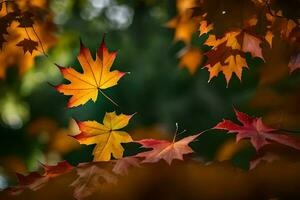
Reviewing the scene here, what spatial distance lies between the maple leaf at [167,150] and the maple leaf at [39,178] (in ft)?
0.56

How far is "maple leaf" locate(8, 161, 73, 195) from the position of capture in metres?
0.91

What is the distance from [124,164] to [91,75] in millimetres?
279

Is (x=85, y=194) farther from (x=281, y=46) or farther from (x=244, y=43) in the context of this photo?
(x=281, y=46)

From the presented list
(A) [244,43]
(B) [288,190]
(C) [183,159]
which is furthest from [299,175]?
(A) [244,43]

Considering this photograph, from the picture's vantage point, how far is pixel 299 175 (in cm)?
85

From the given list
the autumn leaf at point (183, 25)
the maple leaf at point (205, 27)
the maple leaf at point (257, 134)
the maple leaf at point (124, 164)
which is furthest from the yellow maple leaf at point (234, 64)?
the autumn leaf at point (183, 25)

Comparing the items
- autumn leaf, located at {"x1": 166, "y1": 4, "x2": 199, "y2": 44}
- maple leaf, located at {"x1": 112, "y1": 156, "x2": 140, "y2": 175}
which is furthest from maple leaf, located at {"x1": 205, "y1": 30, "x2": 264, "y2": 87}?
autumn leaf, located at {"x1": 166, "y1": 4, "x2": 199, "y2": 44}

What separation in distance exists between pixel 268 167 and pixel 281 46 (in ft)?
1.39

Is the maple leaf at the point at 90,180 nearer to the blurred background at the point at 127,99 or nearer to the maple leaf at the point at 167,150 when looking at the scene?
the maple leaf at the point at 167,150

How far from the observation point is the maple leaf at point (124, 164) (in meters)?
0.84

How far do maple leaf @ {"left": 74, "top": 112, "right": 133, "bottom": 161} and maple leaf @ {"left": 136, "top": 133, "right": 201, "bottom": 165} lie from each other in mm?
94

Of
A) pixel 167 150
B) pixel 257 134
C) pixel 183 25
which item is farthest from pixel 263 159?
pixel 183 25

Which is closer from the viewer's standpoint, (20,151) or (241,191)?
(241,191)

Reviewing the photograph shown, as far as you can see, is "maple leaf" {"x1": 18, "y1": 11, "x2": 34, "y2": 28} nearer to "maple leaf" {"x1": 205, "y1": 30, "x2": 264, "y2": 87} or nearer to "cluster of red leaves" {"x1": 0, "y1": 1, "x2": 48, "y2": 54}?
"cluster of red leaves" {"x1": 0, "y1": 1, "x2": 48, "y2": 54}
